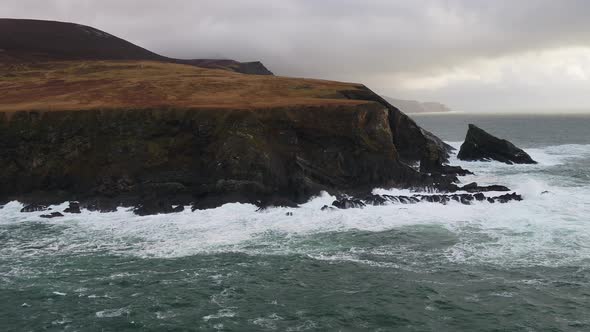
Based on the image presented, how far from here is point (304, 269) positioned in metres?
28.5

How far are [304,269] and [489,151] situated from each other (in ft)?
184

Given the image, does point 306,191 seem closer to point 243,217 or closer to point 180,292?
point 243,217

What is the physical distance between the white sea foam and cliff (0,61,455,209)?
316cm

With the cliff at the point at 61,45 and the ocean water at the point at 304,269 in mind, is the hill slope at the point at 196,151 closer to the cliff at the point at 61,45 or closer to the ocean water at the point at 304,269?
the ocean water at the point at 304,269

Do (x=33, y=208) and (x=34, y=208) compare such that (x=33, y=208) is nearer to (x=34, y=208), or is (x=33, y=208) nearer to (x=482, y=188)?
(x=34, y=208)

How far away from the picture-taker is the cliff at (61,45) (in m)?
112

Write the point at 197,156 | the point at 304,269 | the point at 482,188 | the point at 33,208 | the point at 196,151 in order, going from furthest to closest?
the point at 196,151 → the point at 197,156 → the point at 482,188 → the point at 33,208 → the point at 304,269

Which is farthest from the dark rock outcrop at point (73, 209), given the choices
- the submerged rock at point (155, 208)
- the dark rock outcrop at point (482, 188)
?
the dark rock outcrop at point (482, 188)

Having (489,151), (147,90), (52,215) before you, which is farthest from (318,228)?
(489,151)

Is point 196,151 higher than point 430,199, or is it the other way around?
point 196,151

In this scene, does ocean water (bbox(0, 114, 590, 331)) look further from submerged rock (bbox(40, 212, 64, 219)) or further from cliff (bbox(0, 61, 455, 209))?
cliff (bbox(0, 61, 455, 209))

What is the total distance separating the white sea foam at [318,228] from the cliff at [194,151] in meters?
3.16

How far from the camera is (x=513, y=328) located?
21.0m

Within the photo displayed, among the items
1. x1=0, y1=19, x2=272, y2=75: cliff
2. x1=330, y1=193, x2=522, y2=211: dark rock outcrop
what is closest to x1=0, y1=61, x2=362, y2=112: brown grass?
x1=330, y1=193, x2=522, y2=211: dark rock outcrop
